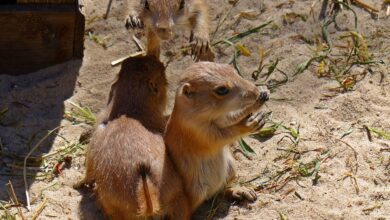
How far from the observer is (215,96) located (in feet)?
15.8

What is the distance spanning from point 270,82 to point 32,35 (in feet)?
6.84

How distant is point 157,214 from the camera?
4.77 meters

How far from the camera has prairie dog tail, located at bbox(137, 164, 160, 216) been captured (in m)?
4.54

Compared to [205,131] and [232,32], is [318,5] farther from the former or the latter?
[205,131]

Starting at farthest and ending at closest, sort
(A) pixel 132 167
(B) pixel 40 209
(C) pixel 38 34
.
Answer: (C) pixel 38 34 → (B) pixel 40 209 → (A) pixel 132 167

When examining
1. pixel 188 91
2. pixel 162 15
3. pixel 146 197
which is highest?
pixel 162 15

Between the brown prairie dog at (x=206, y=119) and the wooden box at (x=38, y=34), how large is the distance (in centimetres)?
184

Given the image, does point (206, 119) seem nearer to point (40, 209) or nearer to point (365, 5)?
point (40, 209)

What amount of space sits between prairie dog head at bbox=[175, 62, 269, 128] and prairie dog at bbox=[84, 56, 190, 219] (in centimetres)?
35

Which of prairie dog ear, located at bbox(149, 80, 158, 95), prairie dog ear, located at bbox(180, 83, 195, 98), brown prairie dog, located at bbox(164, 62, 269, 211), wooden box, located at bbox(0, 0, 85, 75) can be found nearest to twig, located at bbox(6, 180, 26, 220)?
brown prairie dog, located at bbox(164, 62, 269, 211)

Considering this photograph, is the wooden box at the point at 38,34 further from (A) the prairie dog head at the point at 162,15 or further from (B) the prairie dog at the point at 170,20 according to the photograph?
(A) the prairie dog head at the point at 162,15

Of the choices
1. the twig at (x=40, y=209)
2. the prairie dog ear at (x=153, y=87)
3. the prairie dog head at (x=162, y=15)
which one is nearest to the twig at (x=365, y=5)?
the prairie dog head at (x=162, y=15)

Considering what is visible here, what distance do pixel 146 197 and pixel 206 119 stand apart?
0.68m

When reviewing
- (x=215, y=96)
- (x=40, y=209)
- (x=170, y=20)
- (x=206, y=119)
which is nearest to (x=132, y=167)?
(x=206, y=119)
